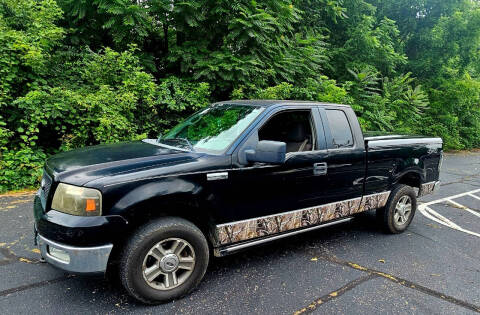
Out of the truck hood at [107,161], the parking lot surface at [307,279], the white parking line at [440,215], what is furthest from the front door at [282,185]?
the white parking line at [440,215]

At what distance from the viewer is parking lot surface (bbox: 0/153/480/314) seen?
2.98 meters

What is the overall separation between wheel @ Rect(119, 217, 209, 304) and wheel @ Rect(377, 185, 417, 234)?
2996mm

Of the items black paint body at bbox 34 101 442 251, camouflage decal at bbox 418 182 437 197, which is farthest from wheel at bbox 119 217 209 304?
camouflage decal at bbox 418 182 437 197

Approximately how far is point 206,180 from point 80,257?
121 cm

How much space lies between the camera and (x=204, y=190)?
3.11 m

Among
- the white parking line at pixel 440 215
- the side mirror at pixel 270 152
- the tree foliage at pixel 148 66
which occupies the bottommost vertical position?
the white parking line at pixel 440 215

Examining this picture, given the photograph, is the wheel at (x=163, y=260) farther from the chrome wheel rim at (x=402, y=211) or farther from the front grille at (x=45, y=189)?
the chrome wheel rim at (x=402, y=211)

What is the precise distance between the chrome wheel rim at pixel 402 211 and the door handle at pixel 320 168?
65.8 inches

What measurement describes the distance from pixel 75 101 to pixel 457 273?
714 cm

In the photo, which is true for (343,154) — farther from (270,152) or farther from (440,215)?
(440,215)

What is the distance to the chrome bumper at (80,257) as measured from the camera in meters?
2.62

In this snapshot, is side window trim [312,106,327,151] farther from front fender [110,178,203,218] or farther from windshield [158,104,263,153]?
front fender [110,178,203,218]

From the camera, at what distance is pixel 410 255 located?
13.9ft

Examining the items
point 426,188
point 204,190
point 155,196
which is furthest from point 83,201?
point 426,188
